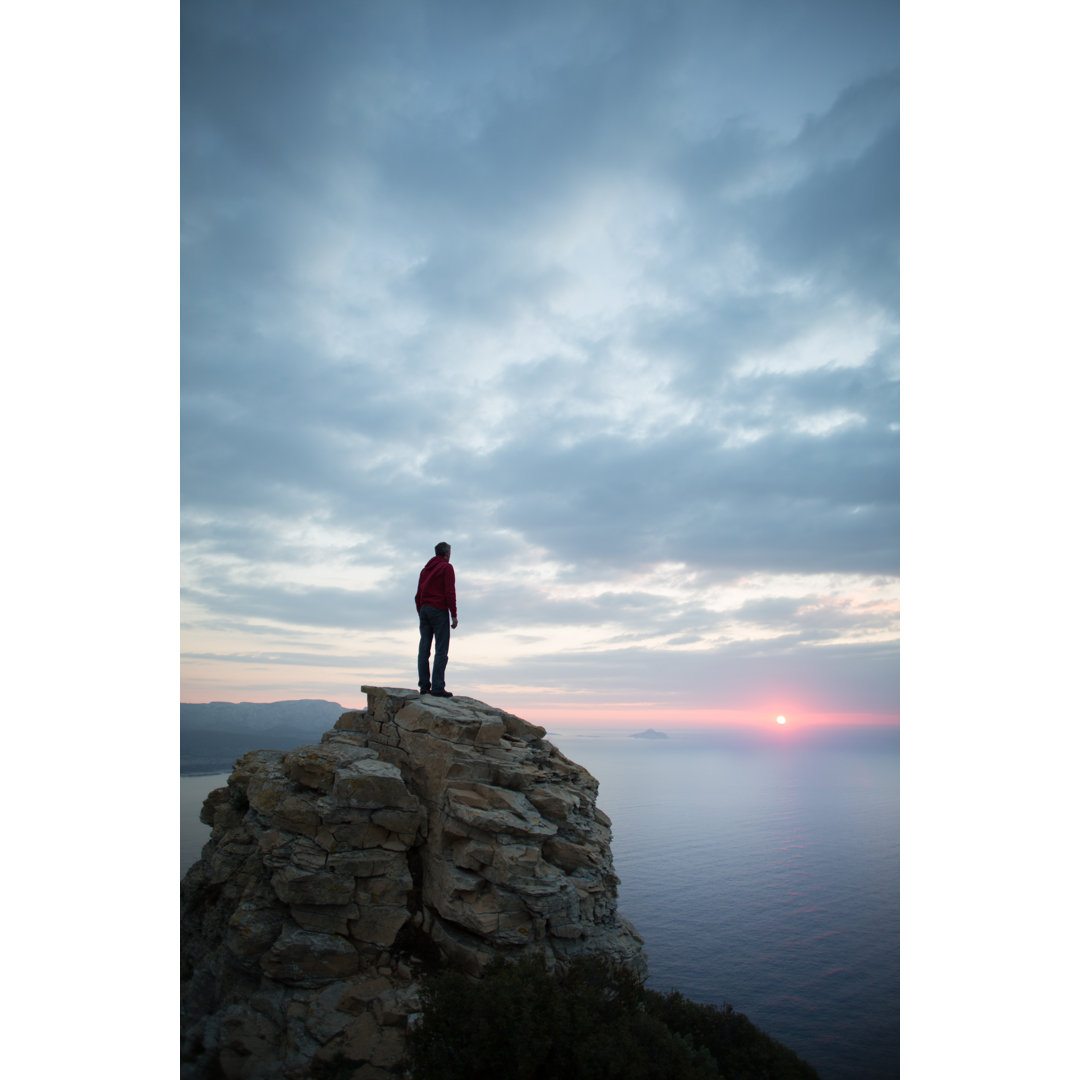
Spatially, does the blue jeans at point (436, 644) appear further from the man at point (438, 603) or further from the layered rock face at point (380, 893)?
the layered rock face at point (380, 893)

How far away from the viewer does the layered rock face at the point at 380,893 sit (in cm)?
1116

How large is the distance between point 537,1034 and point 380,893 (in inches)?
183

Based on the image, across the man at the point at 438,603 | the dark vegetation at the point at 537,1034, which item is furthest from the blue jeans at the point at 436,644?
the dark vegetation at the point at 537,1034

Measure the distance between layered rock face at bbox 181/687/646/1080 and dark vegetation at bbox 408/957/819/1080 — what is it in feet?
3.82

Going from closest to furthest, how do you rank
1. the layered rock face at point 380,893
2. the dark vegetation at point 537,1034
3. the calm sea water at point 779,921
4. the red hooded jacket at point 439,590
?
1. the dark vegetation at point 537,1034
2. the layered rock face at point 380,893
3. the red hooded jacket at point 439,590
4. the calm sea water at point 779,921

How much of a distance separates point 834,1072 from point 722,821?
108711 millimetres

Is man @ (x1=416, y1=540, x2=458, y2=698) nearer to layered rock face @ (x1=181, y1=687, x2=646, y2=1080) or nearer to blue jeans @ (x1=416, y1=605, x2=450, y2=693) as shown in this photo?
blue jeans @ (x1=416, y1=605, x2=450, y2=693)

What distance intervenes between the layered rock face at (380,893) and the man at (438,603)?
1.65 metres

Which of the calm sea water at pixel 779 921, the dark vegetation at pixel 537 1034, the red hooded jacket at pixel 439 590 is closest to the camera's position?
the dark vegetation at pixel 537 1034
